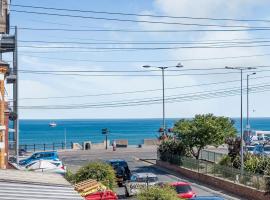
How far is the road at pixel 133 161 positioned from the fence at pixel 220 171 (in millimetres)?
1086

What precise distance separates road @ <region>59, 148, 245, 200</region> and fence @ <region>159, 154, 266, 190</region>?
109 centimetres

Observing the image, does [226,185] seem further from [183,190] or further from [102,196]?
[102,196]

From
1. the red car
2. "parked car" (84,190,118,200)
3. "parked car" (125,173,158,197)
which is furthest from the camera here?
"parked car" (125,173,158,197)

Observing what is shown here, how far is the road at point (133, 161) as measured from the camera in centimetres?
3432

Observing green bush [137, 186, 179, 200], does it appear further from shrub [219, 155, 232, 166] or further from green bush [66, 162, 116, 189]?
shrub [219, 155, 232, 166]

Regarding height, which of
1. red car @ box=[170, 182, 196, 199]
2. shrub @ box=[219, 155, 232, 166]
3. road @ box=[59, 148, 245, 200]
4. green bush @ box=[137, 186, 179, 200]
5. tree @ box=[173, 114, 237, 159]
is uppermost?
tree @ box=[173, 114, 237, 159]

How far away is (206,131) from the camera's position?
41625 millimetres

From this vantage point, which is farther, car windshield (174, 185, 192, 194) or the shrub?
the shrub

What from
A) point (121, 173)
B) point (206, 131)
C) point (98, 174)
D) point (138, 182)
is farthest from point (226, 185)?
point (98, 174)

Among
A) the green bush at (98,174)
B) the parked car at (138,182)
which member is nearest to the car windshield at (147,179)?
the parked car at (138,182)

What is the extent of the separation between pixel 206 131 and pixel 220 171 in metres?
5.68

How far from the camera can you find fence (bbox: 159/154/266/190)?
102 feet

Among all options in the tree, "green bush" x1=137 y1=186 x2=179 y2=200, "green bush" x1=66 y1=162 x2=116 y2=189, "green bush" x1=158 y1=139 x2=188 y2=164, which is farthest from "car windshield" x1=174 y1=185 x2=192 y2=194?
"green bush" x1=158 y1=139 x2=188 y2=164

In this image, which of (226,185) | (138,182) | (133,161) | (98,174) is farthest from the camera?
(133,161)
